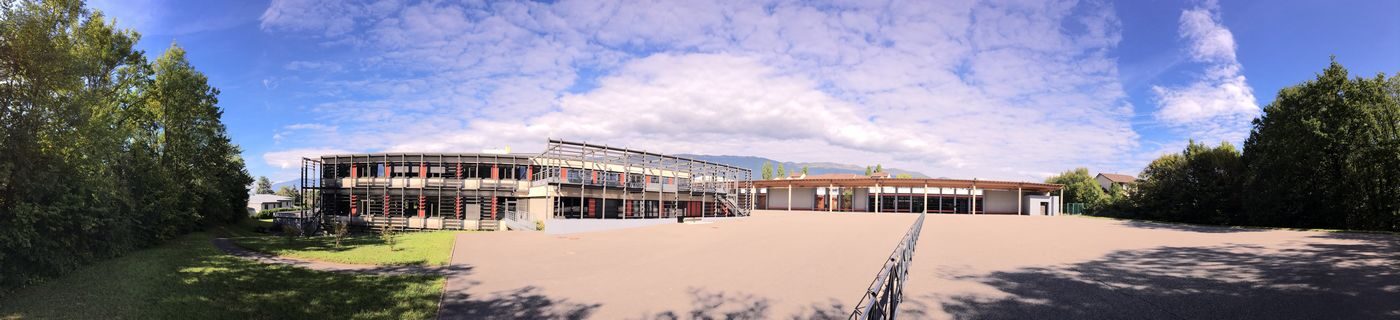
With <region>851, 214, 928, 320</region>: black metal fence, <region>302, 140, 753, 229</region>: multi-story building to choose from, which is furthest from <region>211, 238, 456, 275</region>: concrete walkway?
<region>302, 140, 753, 229</region>: multi-story building

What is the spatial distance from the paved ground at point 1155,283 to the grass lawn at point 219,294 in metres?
8.37

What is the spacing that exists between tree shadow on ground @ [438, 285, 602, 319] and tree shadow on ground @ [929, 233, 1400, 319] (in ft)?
16.7

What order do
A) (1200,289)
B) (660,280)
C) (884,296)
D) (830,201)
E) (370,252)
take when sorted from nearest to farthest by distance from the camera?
(884,296)
(1200,289)
(660,280)
(370,252)
(830,201)

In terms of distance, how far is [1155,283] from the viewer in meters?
10.5

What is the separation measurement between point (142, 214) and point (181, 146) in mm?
9683

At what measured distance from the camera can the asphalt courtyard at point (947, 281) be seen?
808cm

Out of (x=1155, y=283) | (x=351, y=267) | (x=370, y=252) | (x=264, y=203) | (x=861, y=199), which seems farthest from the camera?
(x=264, y=203)

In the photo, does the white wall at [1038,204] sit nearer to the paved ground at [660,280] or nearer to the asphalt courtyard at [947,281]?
the asphalt courtyard at [947,281]

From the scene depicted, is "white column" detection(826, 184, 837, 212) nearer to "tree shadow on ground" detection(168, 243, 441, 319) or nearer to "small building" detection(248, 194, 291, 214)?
"tree shadow on ground" detection(168, 243, 441, 319)

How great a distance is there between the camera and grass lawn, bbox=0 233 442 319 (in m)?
7.61

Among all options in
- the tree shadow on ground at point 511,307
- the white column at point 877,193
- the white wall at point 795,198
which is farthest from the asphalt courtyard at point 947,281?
the white wall at point 795,198

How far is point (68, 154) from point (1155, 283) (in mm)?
22579

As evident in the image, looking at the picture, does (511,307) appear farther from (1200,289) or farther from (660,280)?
(1200,289)

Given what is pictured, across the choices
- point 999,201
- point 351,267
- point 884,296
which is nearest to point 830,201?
point 999,201
